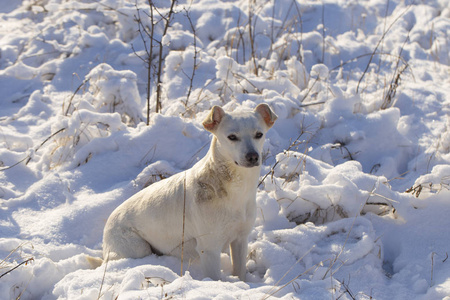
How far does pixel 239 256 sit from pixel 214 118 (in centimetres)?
113

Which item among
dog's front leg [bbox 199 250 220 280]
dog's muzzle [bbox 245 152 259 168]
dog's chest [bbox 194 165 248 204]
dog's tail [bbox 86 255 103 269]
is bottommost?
dog's tail [bbox 86 255 103 269]

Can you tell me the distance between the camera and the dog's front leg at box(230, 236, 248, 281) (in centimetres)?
421

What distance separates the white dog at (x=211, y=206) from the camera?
3955mm

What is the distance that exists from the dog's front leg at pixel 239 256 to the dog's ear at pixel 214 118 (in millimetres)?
916

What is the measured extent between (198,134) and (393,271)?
279 cm

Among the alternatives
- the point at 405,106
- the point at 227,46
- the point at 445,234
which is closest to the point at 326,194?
→ the point at 445,234

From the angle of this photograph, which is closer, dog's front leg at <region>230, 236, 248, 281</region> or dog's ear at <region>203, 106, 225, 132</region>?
dog's ear at <region>203, 106, 225, 132</region>

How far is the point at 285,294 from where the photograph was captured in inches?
141

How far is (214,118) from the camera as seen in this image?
4047mm

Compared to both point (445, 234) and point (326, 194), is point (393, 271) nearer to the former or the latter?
point (445, 234)

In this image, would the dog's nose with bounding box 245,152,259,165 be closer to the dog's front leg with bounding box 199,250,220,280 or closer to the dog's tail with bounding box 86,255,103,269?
the dog's front leg with bounding box 199,250,220,280

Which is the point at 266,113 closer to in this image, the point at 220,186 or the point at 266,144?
the point at 220,186

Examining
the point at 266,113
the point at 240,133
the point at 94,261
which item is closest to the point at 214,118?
the point at 240,133

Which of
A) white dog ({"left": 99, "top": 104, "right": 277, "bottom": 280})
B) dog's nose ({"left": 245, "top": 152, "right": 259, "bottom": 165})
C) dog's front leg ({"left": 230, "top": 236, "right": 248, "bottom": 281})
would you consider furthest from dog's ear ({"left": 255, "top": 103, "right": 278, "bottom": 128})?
dog's front leg ({"left": 230, "top": 236, "right": 248, "bottom": 281})
